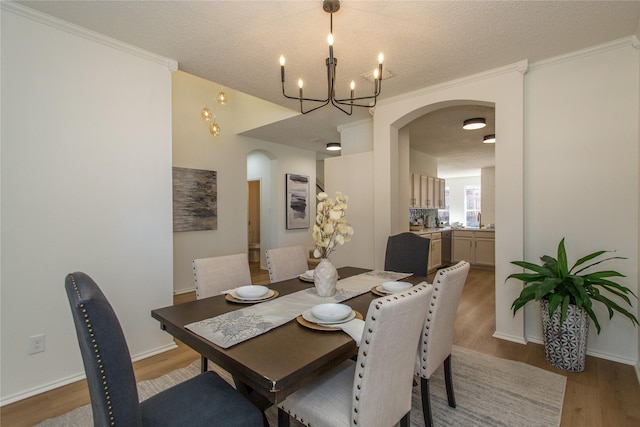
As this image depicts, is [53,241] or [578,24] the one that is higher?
[578,24]

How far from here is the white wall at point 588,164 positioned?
2.47 meters

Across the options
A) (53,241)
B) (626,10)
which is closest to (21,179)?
(53,241)

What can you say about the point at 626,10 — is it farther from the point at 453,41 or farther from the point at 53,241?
the point at 53,241

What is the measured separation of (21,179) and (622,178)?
450cm

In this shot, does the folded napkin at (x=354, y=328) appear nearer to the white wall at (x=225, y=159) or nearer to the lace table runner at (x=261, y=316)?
the lace table runner at (x=261, y=316)

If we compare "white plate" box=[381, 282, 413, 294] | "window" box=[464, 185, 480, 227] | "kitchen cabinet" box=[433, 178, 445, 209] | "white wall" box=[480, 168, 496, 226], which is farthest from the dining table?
"window" box=[464, 185, 480, 227]

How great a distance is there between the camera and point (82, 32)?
229 cm

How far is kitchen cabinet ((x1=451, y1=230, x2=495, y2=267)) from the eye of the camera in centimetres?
662

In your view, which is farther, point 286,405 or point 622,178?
point 622,178

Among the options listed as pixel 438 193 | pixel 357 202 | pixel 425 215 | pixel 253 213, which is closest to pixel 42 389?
pixel 357 202

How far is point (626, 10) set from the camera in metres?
2.08

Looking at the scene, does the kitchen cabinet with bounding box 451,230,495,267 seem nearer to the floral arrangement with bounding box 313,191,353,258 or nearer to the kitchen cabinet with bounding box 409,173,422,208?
the kitchen cabinet with bounding box 409,173,422,208

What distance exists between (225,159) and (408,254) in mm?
3612

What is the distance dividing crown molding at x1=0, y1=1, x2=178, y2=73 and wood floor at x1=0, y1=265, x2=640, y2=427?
257cm
